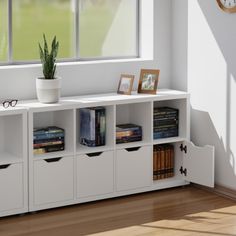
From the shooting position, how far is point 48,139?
187 inches

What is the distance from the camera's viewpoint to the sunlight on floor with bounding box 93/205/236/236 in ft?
14.2

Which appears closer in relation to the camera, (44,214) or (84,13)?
(44,214)

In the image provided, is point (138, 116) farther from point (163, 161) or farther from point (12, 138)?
point (12, 138)

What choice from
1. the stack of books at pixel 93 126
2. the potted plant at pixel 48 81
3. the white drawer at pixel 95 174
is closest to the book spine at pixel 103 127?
the stack of books at pixel 93 126

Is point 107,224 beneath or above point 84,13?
beneath

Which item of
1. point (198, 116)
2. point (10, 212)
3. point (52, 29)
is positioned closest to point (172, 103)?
point (198, 116)

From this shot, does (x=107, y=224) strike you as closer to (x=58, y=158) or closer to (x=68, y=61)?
(x=58, y=158)

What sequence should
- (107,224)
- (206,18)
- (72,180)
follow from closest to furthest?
1. (107,224)
2. (72,180)
3. (206,18)

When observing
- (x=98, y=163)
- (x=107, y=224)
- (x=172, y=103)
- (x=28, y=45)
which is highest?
(x=28, y=45)

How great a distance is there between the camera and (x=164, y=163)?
5320mm

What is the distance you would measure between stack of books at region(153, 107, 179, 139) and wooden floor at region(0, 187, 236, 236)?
1.51ft

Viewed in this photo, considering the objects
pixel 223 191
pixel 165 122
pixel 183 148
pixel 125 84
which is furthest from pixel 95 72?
pixel 223 191

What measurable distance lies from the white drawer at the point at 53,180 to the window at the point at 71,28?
2.62 feet

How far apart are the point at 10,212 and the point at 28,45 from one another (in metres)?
1.20
